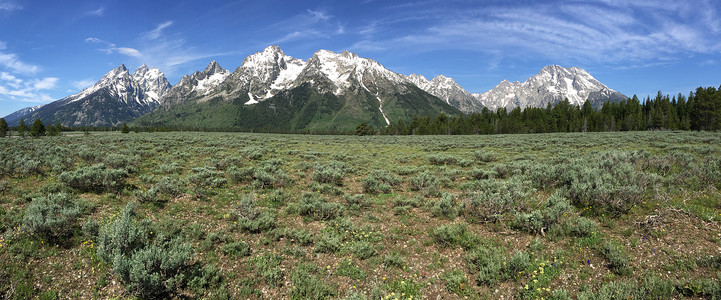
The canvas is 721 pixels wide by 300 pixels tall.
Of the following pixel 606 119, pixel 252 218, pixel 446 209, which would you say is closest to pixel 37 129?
pixel 252 218

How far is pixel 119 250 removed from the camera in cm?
700

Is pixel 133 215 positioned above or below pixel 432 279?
above

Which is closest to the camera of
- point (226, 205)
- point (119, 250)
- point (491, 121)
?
point (119, 250)

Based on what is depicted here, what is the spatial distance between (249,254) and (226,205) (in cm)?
505

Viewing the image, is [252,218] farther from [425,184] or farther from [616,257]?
[616,257]

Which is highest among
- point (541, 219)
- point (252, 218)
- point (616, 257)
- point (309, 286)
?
point (541, 219)

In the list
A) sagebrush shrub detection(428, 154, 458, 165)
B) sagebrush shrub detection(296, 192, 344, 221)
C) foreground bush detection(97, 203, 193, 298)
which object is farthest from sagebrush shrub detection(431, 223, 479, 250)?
sagebrush shrub detection(428, 154, 458, 165)

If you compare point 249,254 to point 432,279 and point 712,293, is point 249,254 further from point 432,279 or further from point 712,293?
point 712,293

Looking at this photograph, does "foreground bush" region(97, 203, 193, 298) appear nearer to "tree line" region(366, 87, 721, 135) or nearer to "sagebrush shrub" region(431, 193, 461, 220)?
"sagebrush shrub" region(431, 193, 461, 220)

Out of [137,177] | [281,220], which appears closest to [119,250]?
[281,220]

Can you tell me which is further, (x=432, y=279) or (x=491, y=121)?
(x=491, y=121)

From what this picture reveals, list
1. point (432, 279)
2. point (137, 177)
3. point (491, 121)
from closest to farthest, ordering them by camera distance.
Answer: point (432, 279)
point (137, 177)
point (491, 121)

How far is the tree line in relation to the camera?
7250 cm

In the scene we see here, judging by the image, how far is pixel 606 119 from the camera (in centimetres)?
9319
